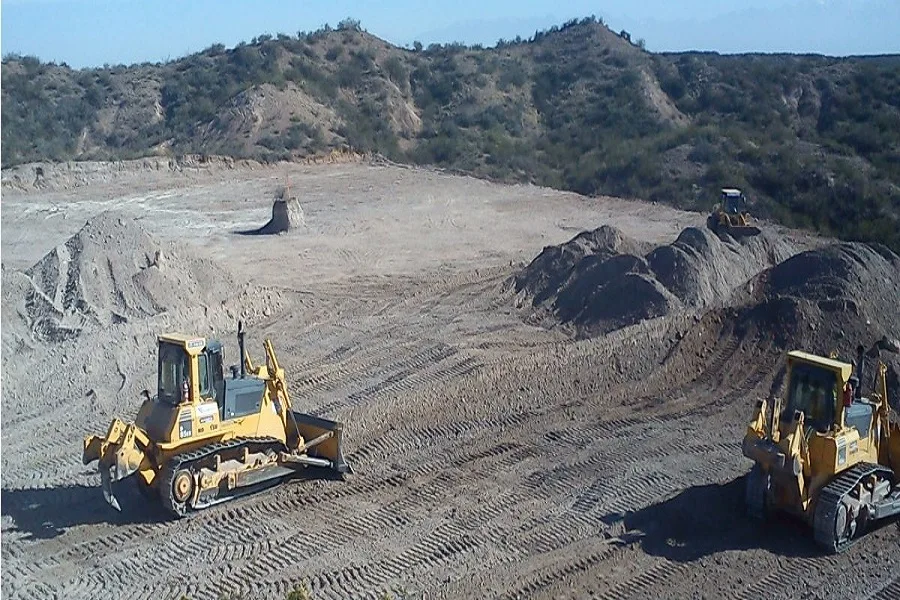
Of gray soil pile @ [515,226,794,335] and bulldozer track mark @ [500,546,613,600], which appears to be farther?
gray soil pile @ [515,226,794,335]

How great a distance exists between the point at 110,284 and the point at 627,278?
30.6ft

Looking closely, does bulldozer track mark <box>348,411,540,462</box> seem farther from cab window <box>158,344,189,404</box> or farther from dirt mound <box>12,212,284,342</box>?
dirt mound <box>12,212,284,342</box>

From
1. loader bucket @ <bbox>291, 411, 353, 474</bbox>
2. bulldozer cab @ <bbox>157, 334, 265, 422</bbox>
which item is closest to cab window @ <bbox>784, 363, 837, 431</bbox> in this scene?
loader bucket @ <bbox>291, 411, 353, 474</bbox>

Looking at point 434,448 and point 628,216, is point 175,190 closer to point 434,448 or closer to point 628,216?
point 628,216

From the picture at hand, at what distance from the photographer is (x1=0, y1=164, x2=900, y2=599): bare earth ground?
9.92 meters

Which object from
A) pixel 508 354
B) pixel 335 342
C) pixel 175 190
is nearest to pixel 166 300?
pixel 335 342

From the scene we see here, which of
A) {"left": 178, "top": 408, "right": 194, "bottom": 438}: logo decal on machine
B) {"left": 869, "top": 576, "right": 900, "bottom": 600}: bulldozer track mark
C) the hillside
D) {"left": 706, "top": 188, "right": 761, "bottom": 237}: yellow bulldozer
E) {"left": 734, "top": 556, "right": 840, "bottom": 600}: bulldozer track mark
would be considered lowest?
{"left": 869, "top": 576, "right": 900, "bottom": 600}: bulldozer track mark

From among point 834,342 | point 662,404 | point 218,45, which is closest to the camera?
point 662,404

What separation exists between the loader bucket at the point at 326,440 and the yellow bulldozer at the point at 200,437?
0.29 meters

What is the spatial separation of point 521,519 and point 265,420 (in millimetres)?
2958

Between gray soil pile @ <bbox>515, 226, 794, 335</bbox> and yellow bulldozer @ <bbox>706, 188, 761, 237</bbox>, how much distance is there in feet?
3.89

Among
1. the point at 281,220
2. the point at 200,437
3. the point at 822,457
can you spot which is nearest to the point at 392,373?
the point at 200,437

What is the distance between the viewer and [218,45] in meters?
53.1

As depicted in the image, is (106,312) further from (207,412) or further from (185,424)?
(185,424)
